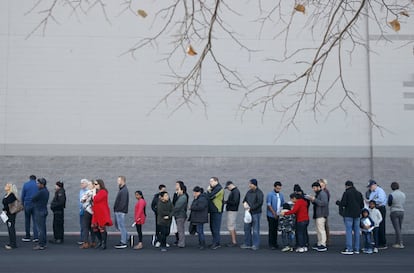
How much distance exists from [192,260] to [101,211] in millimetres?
2800

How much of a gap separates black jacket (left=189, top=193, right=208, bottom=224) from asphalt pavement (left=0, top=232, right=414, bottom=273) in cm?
68

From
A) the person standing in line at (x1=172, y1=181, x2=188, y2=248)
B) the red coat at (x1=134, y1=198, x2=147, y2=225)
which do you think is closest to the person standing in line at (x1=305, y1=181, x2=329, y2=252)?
the person standing in line at (x1=172, y1=181, x2=188, y2=248)

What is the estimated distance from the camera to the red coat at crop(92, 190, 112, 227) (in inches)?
571

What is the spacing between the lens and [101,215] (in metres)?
14.5

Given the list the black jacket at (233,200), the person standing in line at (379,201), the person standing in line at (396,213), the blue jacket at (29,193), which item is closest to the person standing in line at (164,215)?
the black jacket at (233,200)

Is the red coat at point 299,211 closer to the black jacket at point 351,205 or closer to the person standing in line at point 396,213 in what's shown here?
the black jacket at point 351,205

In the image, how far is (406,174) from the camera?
19531mm

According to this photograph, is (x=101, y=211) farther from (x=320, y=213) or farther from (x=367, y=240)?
(x=367, y=240)

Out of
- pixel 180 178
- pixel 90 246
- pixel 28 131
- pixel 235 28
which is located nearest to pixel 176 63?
pixel 235 28

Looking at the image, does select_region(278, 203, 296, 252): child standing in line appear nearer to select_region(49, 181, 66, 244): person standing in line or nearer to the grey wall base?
the grey wall base

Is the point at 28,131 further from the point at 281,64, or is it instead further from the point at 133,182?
the point at 281,64

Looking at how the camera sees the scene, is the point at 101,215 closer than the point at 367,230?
No

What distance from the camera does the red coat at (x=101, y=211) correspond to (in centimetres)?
1449

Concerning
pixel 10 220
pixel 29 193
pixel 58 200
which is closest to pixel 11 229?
pixel 10 220
